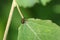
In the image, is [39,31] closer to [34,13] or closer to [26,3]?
[26,3]

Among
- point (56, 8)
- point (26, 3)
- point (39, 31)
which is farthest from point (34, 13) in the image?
point (39, 31)

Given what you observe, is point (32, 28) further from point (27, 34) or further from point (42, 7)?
point (42, 7)

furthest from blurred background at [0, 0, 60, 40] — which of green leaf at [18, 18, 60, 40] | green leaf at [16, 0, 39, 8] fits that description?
green leaf at [18, 18, 60, 40]

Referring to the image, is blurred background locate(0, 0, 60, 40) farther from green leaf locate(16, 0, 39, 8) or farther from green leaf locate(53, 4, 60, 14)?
green leaf locate(16, 0, 39, 8)

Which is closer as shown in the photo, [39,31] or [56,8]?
[39,31]

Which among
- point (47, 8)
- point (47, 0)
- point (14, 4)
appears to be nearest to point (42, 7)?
point (47, 8)

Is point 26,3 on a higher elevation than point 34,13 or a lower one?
higher

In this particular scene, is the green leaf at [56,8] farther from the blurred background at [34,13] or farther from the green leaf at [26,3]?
the green leaf at [26,3]

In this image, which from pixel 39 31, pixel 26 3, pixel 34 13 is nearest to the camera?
pixel 39 31
